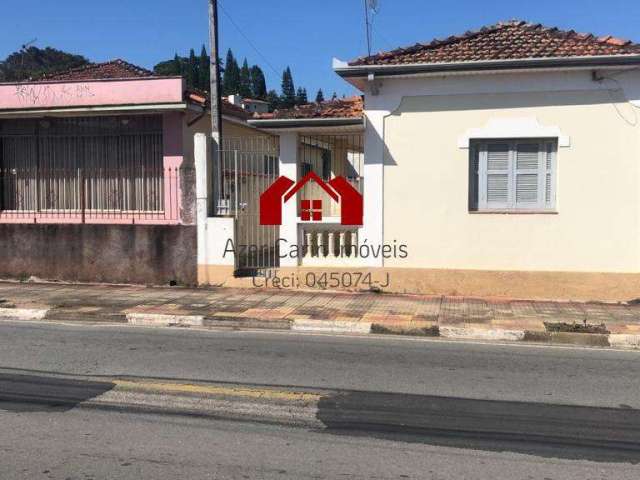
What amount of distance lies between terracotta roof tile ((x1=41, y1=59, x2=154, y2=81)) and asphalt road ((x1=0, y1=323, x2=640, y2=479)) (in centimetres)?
961

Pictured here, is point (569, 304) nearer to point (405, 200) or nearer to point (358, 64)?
point (405, 200)

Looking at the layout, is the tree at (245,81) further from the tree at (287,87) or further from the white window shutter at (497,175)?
the white window shutter at (497,175)

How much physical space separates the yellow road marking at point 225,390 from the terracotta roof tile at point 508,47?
7.05 m

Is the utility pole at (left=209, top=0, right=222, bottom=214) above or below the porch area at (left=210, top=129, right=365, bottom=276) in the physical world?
above

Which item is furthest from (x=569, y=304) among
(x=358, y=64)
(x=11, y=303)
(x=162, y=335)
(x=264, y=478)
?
(x=11, y=303)

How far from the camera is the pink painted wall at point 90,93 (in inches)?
531

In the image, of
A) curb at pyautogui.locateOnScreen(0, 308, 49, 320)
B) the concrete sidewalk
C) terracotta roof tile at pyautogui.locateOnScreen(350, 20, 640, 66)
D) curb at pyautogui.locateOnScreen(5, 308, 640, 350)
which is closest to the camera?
curb at pyautogui.locateOnScreen(5, 308, 640, 350)

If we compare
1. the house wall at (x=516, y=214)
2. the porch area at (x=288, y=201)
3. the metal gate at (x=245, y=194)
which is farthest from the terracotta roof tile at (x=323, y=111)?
the house wall at (x=516, y=214)

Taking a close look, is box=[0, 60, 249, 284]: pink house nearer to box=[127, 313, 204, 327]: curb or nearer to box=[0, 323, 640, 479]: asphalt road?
box=[127, 313, 204, 327]: curb

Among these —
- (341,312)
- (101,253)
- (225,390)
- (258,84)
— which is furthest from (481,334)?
(258,84)

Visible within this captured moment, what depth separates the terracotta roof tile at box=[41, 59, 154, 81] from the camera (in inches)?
628

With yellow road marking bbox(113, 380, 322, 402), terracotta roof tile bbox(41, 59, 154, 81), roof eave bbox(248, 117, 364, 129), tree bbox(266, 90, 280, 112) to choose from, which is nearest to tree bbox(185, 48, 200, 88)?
tree bbox(266, 90, 280, 112)

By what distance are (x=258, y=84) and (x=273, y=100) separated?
885 cm

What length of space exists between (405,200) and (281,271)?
2.67m
